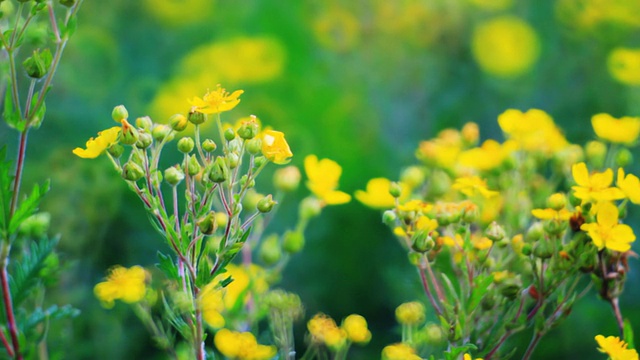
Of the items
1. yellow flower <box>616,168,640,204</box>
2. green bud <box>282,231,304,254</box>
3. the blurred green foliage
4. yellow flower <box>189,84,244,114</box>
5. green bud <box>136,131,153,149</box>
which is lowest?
the blurred green foliage

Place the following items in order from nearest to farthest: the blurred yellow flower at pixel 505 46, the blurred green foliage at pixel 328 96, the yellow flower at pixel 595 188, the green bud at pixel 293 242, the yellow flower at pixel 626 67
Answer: the yellow flower at pixel 595 188
the green bud at pixel 293 242
the blurred green foliage at pixel 328 96
the yellow flower at pixel 626 67
the blurred yellow flower at pixel 505 46

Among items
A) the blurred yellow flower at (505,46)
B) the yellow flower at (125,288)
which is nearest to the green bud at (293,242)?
the yellow flower at (125,288)

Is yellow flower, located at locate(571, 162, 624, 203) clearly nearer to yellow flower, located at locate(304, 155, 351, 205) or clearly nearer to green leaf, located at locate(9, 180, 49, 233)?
yellow flower, located at locate(304, 155, 351, 205)

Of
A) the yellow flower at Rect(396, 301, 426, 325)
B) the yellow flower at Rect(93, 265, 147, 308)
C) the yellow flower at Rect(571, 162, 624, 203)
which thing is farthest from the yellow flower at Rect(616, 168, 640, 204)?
the yellow flower at Rect(93, 265, 147, 308)

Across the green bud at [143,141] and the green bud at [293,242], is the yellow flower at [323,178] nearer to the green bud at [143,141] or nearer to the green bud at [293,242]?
the green bud at [293,242]

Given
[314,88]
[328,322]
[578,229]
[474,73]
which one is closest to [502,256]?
[578,229]

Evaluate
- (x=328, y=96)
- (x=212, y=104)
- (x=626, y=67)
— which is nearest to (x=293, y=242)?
(x=212, y=104)

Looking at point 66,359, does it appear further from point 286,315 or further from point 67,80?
point 67,80
